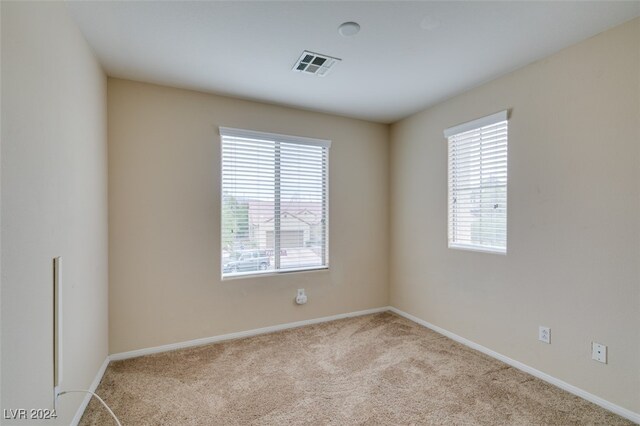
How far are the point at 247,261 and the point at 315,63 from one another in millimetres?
2045

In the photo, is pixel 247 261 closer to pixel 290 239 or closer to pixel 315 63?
pixel 290 239

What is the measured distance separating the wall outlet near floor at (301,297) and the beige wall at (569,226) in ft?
5.23

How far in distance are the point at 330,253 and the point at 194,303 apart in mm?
1588

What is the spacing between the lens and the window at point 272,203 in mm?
3162

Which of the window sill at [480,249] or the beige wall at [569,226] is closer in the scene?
the beige wall at [569,226]

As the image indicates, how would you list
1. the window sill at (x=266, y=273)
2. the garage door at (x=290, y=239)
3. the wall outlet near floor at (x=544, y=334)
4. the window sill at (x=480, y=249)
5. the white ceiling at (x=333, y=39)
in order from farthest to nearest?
the garage door at (x=290, y=239) → the window sill at (x=266, y=273) → the window sill at (x=480, y=249) → the wall outlet near floor at (x=544, y=334) → the white ceiling at (x=333, y=39)

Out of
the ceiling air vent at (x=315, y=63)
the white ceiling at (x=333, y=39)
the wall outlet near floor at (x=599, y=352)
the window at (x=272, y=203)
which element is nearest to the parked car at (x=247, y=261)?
the window at (x=272, y=203)

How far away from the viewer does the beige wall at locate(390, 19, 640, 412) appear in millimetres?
1925

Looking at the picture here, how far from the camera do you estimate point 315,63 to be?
2447 millimetres

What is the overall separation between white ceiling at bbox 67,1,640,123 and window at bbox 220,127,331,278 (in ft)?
2.05

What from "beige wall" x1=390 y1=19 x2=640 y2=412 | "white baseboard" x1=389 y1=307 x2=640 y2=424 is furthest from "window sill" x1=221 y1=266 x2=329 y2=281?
"beige wall" x1=390 y1=19 x2=640 y2=412

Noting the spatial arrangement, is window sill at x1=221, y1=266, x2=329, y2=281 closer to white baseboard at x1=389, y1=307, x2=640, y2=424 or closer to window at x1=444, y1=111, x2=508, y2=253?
white baseboard at x1=389, y1=307, x2=640, y2=424

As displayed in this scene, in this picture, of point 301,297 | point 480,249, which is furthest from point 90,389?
point 480,249

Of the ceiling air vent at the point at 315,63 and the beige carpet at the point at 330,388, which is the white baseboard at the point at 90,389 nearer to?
the beige carpet at the point at 330,388
